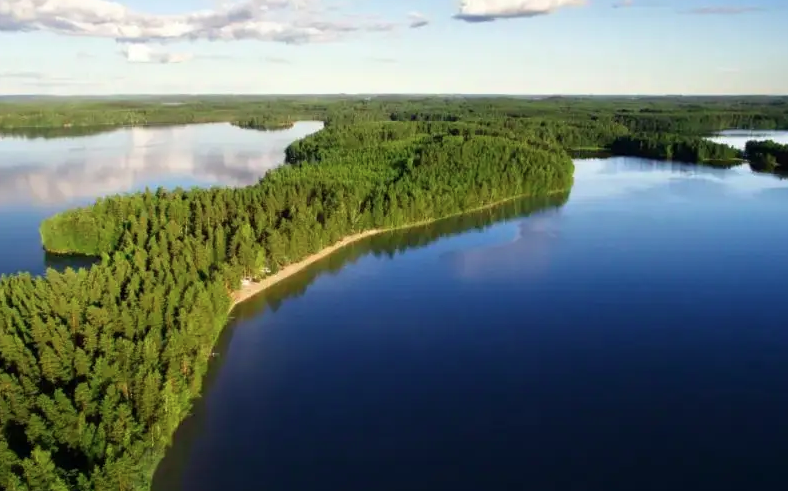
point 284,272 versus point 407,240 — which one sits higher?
point 407,240

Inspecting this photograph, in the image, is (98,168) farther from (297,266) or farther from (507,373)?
(507,373)

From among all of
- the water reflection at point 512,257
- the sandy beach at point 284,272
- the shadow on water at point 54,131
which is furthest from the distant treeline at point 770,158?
the shadow on water at point 54,131

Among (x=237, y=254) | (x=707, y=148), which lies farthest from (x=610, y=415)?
(x=707, y=148)

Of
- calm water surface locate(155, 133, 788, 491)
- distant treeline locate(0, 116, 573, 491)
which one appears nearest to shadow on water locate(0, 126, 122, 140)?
distant treeline locate(0, 116, 573, 491)

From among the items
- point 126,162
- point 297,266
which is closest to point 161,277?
point 297,266

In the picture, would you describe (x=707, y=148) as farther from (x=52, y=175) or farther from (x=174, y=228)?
(x=52, y=175)

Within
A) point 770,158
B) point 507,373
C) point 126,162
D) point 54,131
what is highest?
point 54,131
